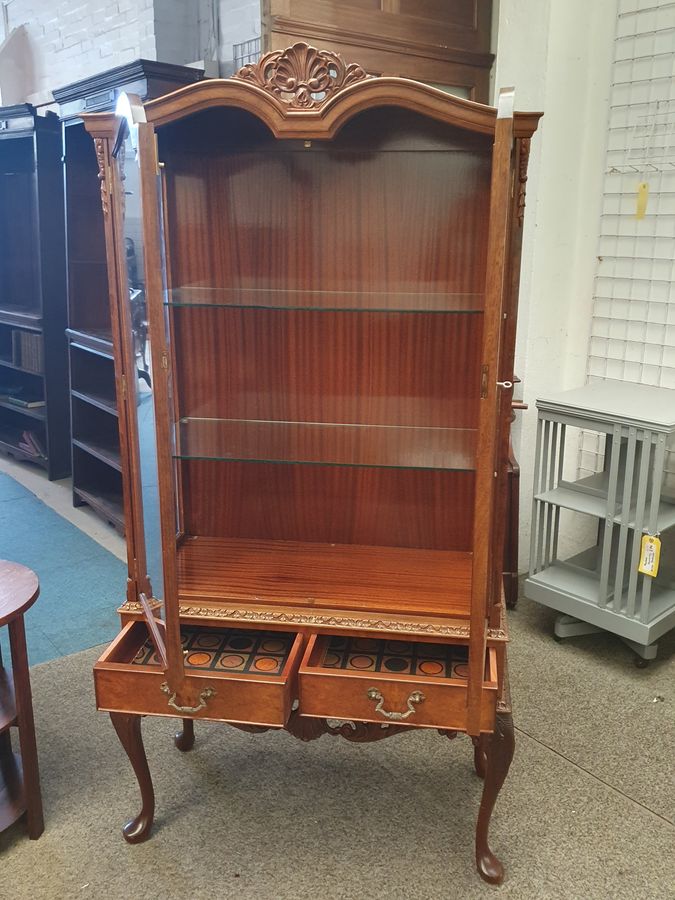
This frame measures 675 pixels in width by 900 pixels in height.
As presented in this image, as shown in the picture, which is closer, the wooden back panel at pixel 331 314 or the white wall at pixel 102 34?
the wooden back panel at pixel 331 314

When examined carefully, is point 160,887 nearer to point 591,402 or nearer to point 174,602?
point 174,602

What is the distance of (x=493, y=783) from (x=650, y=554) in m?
1.05

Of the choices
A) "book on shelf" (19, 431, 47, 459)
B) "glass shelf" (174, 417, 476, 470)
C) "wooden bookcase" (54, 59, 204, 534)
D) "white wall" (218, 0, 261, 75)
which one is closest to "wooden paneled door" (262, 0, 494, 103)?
"white wall" (218, 0, 261, 75)

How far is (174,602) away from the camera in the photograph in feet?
4.86

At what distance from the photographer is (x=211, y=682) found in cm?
157

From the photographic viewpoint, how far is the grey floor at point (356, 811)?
1.73 metres

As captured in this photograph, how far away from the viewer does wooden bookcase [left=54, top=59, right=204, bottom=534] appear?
11.8 feet

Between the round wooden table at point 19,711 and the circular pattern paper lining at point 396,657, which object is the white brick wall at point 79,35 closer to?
the round wooden table at point 19,711

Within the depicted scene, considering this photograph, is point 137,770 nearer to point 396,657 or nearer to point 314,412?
point 396,657

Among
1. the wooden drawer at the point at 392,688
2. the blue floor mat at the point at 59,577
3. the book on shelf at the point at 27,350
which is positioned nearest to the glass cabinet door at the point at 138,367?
the wooden drawer at the point at 392,688

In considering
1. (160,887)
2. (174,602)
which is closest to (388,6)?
(174,602)

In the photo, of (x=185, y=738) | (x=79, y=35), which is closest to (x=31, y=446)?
(x=79, y=35)

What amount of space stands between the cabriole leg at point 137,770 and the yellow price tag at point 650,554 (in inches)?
62.0

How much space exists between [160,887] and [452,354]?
134 centimetres
